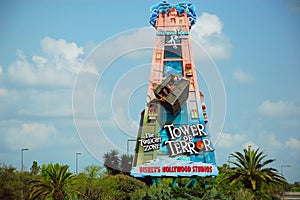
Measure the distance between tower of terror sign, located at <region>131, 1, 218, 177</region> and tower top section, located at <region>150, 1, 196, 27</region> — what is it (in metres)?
1.47

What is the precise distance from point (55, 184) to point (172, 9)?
1392 inches

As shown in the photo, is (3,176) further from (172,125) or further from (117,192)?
(172,125)

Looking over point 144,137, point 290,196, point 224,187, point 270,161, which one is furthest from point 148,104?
point 290,196

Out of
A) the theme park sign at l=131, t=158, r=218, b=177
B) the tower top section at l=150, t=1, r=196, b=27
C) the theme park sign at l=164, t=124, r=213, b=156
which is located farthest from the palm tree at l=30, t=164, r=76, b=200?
the tower top section at l=150, t=1, r=196, b=27

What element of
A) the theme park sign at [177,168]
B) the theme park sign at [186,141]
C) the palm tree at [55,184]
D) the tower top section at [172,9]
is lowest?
the palm tree at [55,184]

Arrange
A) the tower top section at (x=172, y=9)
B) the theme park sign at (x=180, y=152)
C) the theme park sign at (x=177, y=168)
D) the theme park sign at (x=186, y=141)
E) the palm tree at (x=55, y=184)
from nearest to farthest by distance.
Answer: the palm tree at (x=55, y=184) → the theme park sign at (x=177, y=168) → the theme park sign at (x=180, y=152) → the theme park sign at (x=186, y=141) → the tower top section at (x=172, y=9)

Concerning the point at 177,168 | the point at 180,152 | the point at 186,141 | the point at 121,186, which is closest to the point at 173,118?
the point at 186,141

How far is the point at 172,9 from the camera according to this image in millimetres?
76562

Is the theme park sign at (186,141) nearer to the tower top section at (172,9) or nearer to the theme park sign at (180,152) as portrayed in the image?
the theme park sign at (180,152)

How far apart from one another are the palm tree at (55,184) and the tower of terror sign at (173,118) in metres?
16.8

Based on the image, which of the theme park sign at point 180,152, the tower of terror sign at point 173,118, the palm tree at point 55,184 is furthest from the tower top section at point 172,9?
the palm tree at point 55,184

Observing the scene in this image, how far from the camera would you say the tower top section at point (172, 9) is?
251 ft

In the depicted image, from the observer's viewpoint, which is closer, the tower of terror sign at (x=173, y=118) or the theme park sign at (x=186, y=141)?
the tower of terror sign at (x=173, y=118)

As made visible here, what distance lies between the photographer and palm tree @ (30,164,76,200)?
165 feet
